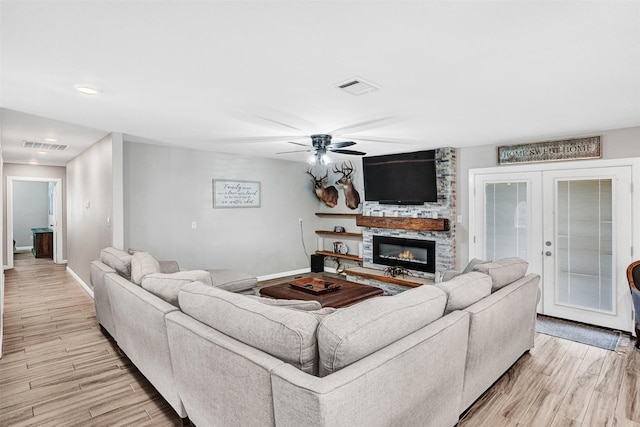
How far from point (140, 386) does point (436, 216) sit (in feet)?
14.7

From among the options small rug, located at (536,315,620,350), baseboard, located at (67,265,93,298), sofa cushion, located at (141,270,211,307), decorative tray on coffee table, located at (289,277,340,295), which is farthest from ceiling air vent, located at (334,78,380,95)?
baseboard, located at (67,265,93,298)

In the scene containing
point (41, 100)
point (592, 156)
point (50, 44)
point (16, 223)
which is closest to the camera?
point (50, 44)

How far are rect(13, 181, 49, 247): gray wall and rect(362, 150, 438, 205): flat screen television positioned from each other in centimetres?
998

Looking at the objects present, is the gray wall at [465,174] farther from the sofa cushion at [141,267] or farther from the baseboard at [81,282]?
the baseboard at [81,282]

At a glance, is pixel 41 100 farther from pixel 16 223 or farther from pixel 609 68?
pixel 16 223

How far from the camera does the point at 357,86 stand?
8.29 feet

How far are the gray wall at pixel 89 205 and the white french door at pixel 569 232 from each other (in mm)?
5227

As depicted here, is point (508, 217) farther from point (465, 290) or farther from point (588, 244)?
point (465, 290)

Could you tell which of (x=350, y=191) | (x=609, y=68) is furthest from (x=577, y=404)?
(x=350, y=191)

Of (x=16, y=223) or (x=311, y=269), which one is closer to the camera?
(x=311, y=269)

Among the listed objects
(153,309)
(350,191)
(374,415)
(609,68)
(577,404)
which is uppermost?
(609,68)

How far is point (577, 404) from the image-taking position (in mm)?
2494

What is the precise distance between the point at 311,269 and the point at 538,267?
407 cm

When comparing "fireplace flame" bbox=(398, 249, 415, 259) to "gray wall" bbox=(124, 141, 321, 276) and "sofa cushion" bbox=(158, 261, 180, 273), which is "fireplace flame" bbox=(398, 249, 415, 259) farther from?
"sofa cushion" bbox=(158, 261, 180, 273)
